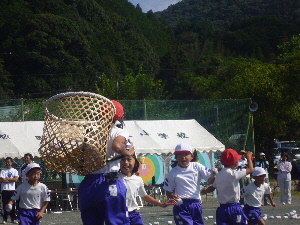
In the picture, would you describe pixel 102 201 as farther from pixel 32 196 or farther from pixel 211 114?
pixel 211 114

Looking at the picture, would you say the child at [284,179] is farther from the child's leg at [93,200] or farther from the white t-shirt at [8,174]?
the child's leg at [93,200]

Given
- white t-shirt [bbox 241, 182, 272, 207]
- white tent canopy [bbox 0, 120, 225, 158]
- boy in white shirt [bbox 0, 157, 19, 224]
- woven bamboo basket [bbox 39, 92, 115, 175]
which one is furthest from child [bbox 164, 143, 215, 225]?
white tent canopy [bbox 0, 120, 225, 158]

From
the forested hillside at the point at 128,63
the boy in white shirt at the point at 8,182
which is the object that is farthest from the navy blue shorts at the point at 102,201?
the forested hillside at the point at 128,63

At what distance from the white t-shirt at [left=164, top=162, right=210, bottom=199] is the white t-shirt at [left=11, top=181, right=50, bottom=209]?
7.05 feet

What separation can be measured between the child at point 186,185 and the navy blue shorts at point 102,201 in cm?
302

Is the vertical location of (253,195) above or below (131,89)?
below

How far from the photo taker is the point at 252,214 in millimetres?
10125

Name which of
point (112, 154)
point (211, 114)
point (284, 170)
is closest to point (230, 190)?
point (112, 154)

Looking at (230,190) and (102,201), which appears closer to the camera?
(102,201)

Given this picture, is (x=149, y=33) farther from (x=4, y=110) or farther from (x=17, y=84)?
(x=4, y=110)

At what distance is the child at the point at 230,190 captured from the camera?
882cm

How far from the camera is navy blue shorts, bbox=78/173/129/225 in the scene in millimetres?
5656

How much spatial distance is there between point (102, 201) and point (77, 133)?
741 millimetres

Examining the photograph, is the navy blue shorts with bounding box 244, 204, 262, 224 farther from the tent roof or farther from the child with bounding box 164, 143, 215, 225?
the tent roof
